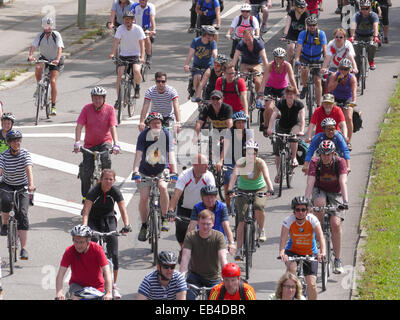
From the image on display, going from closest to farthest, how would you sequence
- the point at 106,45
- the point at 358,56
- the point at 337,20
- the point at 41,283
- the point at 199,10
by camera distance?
the point at 41,283, the point at 358,56, the point at 199,10, the point at 106,45, the point at 337,20

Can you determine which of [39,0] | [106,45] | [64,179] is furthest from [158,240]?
[39,0]

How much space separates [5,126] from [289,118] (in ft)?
16.9

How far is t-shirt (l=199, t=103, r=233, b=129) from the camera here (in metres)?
19.5

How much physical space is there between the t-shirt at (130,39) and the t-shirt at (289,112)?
5.35 m

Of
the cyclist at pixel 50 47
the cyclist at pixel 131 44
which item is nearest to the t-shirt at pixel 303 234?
the cyclist at pixel 131 44

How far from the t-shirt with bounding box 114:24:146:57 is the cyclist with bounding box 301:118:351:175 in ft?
24.8

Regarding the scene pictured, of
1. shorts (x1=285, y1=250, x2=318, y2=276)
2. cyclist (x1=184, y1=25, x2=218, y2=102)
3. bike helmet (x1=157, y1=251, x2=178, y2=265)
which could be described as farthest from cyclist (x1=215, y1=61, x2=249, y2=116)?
bike helmet (x1=157, y1=251, x2=178, y2=265)

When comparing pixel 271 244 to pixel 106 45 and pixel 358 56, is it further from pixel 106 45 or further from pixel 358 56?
pixel 106 45

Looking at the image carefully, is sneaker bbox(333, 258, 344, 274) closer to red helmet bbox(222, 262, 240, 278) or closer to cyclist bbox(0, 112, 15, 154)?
red helmet bbox(222, 262, 240, 278)

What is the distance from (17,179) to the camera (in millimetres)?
17031

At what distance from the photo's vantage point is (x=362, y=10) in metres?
27.4

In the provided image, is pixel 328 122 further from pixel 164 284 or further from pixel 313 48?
pixel 313 48

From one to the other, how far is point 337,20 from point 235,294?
23497 mm

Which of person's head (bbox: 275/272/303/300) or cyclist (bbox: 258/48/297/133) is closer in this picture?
person's head (bbox: 275/272/303/300)
